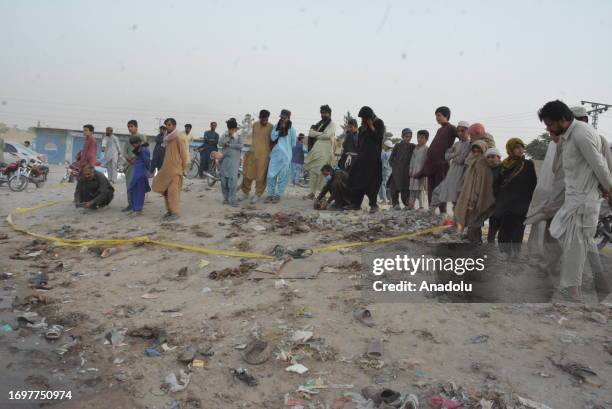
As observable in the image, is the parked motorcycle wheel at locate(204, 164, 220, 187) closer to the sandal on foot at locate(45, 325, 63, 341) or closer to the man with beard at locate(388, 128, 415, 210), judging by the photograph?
the man with beard at locate(388, 128, 415, 210)

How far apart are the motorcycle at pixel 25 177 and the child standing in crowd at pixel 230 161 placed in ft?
19.9

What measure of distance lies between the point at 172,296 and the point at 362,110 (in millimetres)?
4129

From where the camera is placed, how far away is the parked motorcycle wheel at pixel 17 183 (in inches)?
444

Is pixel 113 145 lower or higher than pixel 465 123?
→ lower

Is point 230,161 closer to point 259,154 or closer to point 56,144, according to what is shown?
point 259,154

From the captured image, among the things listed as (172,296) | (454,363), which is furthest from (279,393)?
(172,296)

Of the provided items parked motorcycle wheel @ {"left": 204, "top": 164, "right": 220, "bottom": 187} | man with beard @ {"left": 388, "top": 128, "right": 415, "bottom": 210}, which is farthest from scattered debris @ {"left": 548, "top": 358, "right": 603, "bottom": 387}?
parked motorcycle wheel @ {"left": 204, "top": 164, "right": 220, "bottom": 187}

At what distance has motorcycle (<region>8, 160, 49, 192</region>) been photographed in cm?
1130

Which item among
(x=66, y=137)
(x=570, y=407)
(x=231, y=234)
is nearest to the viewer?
(x=570, y=407)

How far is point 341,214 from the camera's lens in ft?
24.2

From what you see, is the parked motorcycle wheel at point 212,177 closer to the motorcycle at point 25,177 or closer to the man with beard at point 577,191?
the motorcycle at point 25,177

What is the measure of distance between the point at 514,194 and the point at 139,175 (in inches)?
226

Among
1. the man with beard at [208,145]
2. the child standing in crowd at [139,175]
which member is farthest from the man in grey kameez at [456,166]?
the man with beard at [208,145]

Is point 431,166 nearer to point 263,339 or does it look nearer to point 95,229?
point 263,339
